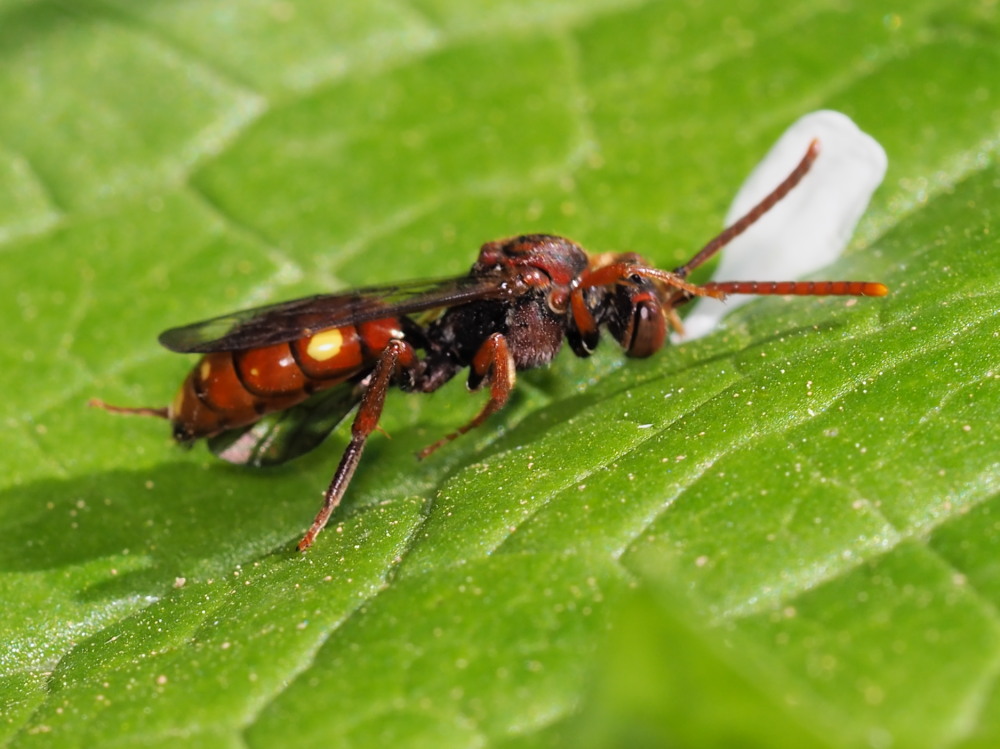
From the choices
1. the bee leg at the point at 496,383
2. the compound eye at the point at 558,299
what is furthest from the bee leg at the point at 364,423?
the compound eye at the point at 558,299

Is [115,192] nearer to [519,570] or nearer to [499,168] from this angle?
[499,168]

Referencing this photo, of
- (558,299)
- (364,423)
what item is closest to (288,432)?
(364,423)

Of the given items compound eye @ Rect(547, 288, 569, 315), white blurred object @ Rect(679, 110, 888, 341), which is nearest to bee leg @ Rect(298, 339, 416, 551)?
compound eye @ Rect(547, 288, 569, 315)

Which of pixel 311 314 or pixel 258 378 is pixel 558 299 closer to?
pixel 311 314

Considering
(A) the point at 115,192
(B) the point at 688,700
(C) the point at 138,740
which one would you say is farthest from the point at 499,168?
(B) the point at 688,700

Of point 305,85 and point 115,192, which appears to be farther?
point 305,85
